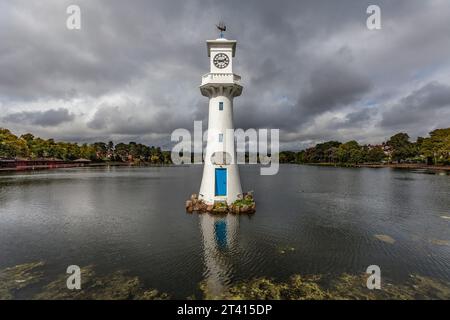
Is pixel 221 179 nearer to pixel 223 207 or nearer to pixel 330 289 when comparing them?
pixel 223 207

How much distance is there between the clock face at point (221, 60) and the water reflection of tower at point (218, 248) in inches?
531

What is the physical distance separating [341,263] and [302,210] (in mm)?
13286

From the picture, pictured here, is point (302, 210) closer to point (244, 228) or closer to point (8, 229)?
point (244, 228)

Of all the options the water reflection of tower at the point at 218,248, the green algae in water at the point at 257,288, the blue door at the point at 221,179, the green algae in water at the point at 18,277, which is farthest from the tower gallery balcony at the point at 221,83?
the green algae in water at the point at 18,277

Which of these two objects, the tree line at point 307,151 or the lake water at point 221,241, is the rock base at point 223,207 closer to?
the lake water at point 221,241

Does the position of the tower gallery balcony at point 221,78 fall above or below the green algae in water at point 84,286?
above

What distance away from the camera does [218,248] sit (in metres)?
14.5

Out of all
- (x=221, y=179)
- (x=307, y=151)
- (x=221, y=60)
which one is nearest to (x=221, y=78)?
(x=221, y=60)

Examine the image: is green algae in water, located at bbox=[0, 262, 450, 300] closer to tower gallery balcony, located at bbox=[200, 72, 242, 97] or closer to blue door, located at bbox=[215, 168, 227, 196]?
blue door, located at bbox=[215, 168, 227, 196]

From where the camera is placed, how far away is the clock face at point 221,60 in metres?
21.0
